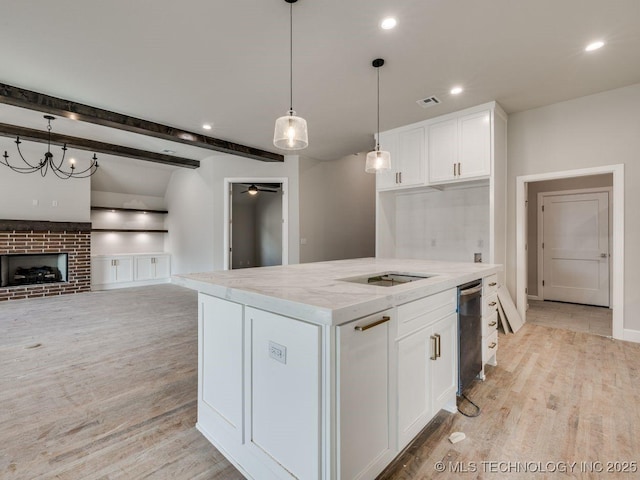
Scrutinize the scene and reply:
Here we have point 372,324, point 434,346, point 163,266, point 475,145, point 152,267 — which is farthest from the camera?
point 163,266

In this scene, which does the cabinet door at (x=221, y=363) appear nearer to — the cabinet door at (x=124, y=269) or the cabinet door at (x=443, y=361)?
the cabinet door at (x=443, y=361)

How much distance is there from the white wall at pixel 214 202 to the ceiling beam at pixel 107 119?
0.49 meters

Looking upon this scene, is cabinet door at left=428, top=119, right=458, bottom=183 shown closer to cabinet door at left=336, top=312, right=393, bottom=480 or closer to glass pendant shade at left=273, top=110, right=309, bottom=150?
glass pendant shade at left=273, top=110, right=309, bottom=150

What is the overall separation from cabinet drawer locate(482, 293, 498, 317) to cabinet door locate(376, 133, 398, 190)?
2.35m

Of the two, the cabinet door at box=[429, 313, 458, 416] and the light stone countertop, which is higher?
the light stone countertop

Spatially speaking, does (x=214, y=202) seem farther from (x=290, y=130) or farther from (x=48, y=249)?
(x=290, y=130)

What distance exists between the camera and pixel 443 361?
1.92m

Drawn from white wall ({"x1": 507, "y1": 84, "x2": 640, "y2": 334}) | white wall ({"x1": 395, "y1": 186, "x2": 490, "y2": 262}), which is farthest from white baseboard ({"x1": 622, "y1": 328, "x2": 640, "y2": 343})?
white wall ({"x1": 395, "y1": 186, "x2": 490, "y2": 262})

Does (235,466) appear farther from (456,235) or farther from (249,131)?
(249,131)

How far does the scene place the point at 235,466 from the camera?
1577 millimetres

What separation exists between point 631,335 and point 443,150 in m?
2.93

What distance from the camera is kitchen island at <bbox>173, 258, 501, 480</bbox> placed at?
1.19 meters

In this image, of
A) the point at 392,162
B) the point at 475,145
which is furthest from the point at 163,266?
the point at 475,145

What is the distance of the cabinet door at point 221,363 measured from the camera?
1564 millimetres
